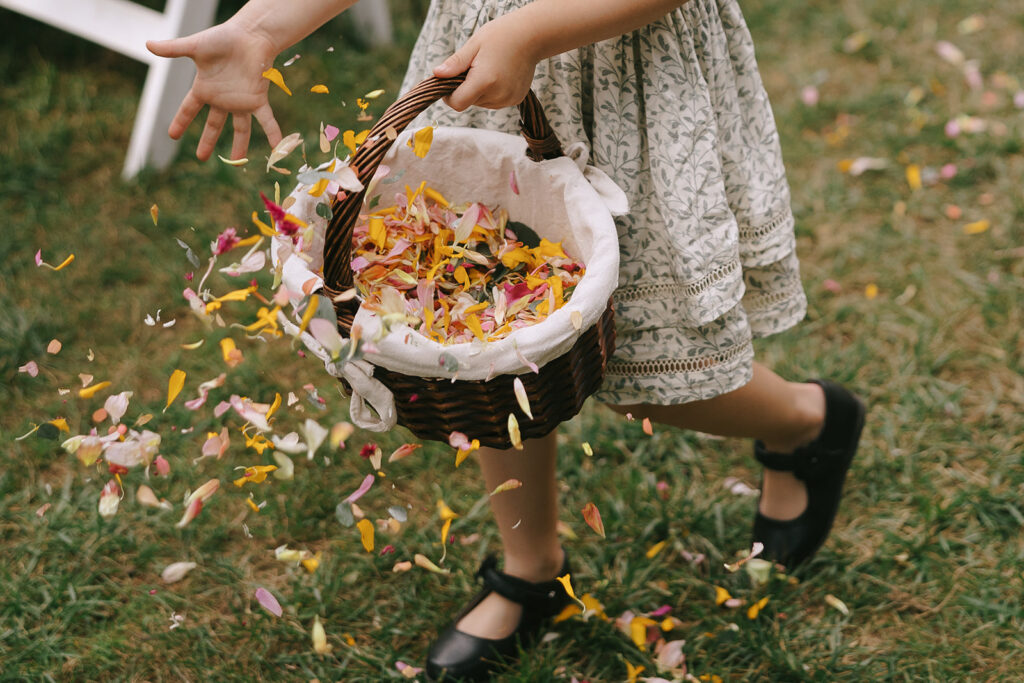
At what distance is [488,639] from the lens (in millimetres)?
1542

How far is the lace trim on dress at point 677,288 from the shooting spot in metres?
1.26

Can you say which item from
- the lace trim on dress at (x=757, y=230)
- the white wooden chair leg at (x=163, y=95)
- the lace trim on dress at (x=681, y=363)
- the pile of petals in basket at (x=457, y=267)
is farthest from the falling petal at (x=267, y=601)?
the white wooden chair leg at (x=163, y=95)

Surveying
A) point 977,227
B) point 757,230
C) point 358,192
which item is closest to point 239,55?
point 358,192

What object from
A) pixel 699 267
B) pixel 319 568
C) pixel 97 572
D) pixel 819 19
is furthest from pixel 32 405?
pixel 819 19

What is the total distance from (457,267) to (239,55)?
38 cm

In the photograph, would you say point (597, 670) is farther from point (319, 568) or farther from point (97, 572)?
point (97, 572)

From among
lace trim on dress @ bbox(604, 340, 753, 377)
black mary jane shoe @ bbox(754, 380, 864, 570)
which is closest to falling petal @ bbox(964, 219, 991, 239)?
black mary jane shoe @ bbox(754, 380, 864, 570)

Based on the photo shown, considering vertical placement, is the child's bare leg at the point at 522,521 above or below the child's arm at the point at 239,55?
below

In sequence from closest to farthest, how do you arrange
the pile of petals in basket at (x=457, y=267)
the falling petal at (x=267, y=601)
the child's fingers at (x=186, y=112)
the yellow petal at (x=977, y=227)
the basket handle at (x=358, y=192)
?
the basket handle at (x=358, y=192) < the pile of petals in basket at (x=457, y=267) < the child's fingers at (x=186, y=112) < the falling petal at (x=267, y=601) < the yellow petal at (x=977, y=227)

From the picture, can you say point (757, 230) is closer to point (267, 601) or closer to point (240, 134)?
point (240, 134)

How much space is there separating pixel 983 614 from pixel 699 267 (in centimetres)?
83

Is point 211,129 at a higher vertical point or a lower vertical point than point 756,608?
higher

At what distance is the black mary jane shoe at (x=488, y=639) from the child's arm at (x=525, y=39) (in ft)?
2.68

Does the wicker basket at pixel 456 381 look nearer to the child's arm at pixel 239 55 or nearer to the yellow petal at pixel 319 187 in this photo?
the yellow petal at pixel 319 187
